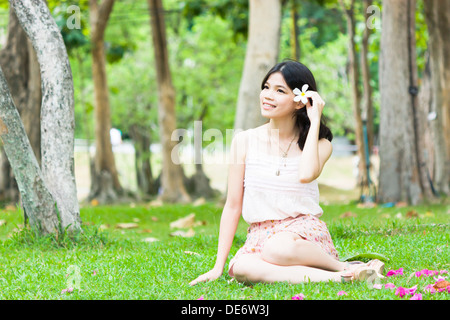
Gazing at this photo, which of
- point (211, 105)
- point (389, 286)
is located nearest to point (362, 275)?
point (389, 286)

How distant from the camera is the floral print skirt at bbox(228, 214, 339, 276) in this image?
406cm

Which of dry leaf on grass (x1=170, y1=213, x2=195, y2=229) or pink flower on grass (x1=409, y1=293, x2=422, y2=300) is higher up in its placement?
pink flower on grass (x1=409, y1=293, x2=422, y2=300)

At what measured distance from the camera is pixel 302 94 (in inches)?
164

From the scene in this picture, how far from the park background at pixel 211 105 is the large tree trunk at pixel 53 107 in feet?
0.42

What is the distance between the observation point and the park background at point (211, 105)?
723 centimetres

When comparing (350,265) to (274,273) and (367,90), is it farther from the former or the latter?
(367,90)

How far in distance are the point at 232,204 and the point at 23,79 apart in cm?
729

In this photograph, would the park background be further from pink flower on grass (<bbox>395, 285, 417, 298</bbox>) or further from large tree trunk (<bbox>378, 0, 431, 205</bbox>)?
pink flower on grass (<bbox>395, 285, 417, 298</bbox>)

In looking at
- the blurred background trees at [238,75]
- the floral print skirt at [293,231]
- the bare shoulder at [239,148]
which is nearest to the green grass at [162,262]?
the floral print skirt at [293,231]

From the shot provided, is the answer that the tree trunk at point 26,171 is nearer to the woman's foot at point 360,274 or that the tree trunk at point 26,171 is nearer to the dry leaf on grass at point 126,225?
the dry leaf on grass at point 126,225

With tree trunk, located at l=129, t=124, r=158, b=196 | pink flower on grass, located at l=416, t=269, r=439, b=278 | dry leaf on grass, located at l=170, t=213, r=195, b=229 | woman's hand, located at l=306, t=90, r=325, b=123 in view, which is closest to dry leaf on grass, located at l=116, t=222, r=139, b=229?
dry leaf on grass, located at l=170, t=213, r=195, b=229
